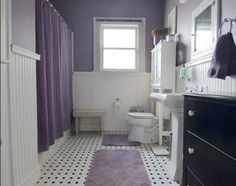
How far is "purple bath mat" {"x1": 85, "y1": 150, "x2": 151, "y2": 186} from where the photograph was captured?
1956 mm

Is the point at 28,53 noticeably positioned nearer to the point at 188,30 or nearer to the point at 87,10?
the point at 188,30

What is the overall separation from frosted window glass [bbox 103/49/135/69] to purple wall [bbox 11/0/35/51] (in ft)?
7.43

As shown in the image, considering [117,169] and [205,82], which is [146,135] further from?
[205,82]

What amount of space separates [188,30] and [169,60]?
53cm

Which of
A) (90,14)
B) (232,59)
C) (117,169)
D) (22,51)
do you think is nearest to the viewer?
(232,59)

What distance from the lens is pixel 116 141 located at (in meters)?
3.38

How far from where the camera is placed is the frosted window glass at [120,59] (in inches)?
162

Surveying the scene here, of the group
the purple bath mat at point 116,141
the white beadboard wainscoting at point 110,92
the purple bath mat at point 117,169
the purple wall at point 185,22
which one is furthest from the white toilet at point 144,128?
the purple wall at point 185,22

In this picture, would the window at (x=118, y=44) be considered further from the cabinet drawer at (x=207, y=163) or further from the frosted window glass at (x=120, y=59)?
the cabinet drawer at (x=207, y=163)

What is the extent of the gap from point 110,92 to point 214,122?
303 centimetres

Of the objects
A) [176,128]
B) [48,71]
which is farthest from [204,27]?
[48,71]

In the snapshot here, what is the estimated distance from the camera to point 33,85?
1896 mm

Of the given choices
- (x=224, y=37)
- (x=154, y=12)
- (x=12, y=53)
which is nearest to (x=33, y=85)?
(x=12, y=53)

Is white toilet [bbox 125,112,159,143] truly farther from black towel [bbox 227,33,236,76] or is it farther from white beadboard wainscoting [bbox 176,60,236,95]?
black towel [bbox 227,33,236,76]
